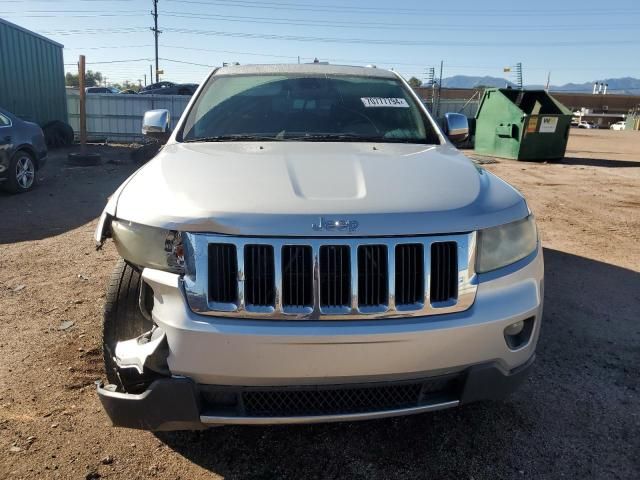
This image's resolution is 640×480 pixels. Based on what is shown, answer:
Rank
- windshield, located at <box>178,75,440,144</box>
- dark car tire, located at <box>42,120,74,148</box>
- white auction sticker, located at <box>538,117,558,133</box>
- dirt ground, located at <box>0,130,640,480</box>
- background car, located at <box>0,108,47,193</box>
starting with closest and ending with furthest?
dirt ground, located at <box>0,130,640,480</box>, windshield, located at <box>178,75,440,144</box>, background car, located at <box>0,108,47,193</box>, white auction sticker, located at <box>538,117,558,133</box>, dark car tire, located at <box>42,120,74,148</box>

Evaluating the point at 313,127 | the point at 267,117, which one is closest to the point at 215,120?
the point at 267,117

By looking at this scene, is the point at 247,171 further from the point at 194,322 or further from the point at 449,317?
the point at 449,317

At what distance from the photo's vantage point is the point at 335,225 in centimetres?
185

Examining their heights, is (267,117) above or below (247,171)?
above

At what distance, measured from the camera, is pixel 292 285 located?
1856mm

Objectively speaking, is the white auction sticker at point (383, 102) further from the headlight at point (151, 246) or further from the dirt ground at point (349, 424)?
the headlight at point (151, 246)

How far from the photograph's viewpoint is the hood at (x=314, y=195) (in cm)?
186

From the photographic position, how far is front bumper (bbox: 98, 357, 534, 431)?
6.05 ft

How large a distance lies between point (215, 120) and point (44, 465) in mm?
2091

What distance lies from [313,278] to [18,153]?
843cm

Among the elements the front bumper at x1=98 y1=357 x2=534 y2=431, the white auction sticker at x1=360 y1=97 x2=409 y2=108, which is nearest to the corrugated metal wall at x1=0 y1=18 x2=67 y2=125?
the white auction sticker at x1=360 y1=97 x2=409 y2=108

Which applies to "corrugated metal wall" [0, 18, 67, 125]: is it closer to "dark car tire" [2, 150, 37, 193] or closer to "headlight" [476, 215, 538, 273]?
"dark car tire" [2, 150, 37, 193]

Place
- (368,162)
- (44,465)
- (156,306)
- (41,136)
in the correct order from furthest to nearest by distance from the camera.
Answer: (41,136)
(368,162)
(44,465)
(156,306)

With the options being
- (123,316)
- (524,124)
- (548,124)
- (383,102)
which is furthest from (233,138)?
(548,124)
